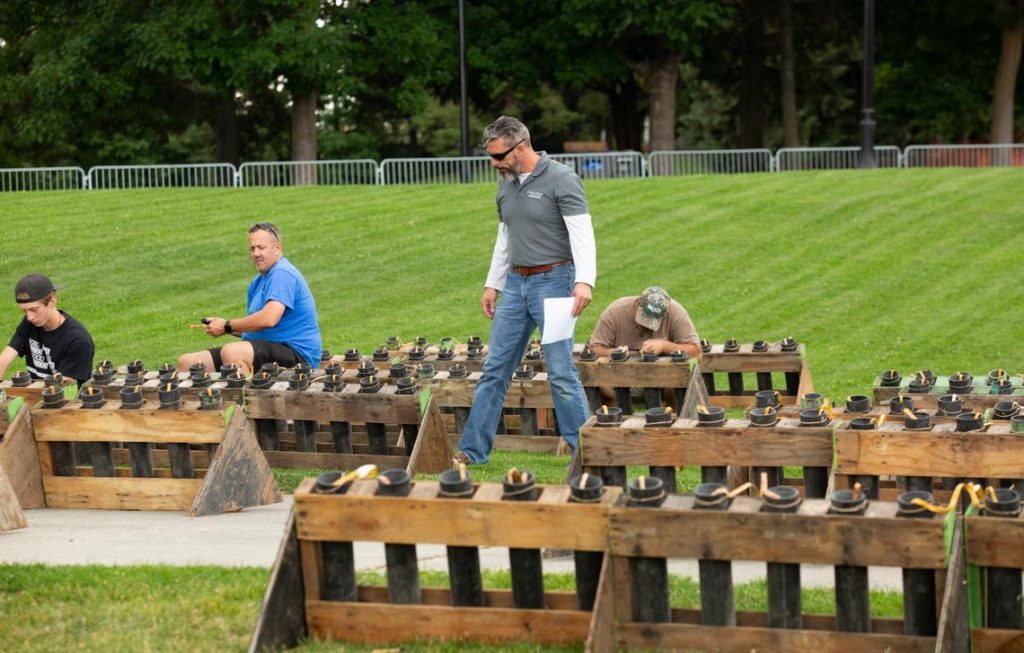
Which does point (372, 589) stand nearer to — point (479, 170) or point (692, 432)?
point (692, 432)

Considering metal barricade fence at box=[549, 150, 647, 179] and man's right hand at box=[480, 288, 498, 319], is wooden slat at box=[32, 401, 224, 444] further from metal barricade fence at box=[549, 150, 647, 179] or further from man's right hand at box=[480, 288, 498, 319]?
metal barricade fence at box=[549, 150, 647, 179]

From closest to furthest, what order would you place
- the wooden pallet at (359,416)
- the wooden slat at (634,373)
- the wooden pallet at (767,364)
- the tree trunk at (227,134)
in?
1. the wooden pallet at (359,416)
2. the wooden slat at (634,373)
3. the wooden pallet at (767,364)
4. the tree trunk at (227,134)

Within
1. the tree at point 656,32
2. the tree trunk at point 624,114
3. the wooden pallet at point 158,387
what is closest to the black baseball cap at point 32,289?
the wooden pallet at point 158,387

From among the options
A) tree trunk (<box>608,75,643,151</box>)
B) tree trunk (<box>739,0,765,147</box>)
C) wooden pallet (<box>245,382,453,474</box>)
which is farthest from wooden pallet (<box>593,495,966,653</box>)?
tree trunk (<box>608,75,643,151</box>)

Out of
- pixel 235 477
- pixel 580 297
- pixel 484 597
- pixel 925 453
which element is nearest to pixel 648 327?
pixel 580 297

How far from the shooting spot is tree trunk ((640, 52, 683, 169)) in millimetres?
39188

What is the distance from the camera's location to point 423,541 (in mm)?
5605

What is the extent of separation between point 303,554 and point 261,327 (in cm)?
490

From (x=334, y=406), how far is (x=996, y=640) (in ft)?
14.6

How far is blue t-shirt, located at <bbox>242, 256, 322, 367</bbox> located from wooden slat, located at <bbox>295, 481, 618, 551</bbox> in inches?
198

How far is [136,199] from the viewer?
24594mm

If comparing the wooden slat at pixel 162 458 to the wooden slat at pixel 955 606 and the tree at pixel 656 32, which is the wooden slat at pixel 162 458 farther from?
the tree at pixel 656 32

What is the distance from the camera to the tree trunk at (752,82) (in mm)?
42469

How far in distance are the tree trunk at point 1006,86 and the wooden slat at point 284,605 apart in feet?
120
